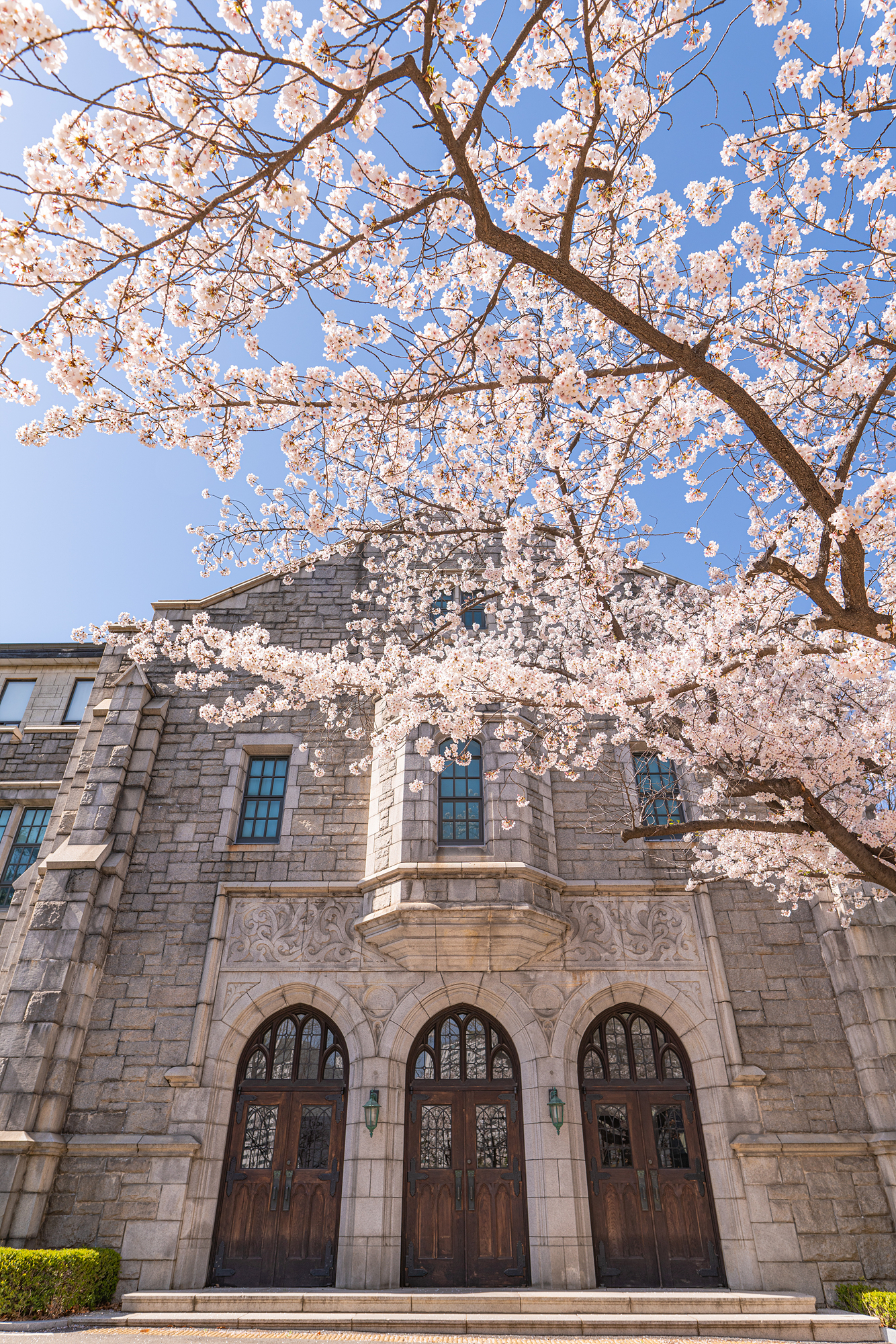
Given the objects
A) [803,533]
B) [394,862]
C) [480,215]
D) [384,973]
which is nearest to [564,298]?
[480,215]

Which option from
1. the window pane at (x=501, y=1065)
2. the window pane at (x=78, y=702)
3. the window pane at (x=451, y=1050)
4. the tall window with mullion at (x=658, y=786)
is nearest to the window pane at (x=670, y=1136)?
the window pane at (x=501, y=1065)

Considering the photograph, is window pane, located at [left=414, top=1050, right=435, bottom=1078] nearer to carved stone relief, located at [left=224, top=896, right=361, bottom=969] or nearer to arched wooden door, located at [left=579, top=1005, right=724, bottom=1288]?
carved stone relief, located at [left=224, top=896, right=361, bottom=969]

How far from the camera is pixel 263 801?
1060 centimetres

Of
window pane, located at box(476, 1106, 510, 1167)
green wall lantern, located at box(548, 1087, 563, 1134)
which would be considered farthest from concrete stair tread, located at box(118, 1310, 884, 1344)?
green wall lantern, located at box(548, 1087, 563, 1134)

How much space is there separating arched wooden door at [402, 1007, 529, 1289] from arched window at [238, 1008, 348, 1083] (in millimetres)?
939

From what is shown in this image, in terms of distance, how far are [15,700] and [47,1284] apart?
9.95 metres

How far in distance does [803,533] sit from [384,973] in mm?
6824

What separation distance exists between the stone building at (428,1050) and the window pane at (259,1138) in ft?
0.12

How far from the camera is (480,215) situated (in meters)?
4.46

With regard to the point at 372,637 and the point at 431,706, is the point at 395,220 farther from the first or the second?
the point at 372,637

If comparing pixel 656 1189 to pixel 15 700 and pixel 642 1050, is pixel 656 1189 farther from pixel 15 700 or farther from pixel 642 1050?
pixel 15 700

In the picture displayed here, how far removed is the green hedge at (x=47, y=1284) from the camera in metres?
6.95

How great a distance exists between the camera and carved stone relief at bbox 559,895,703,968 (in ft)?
30.5

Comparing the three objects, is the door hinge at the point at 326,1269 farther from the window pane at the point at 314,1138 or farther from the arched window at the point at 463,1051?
the arched window at the point at 463,1051
